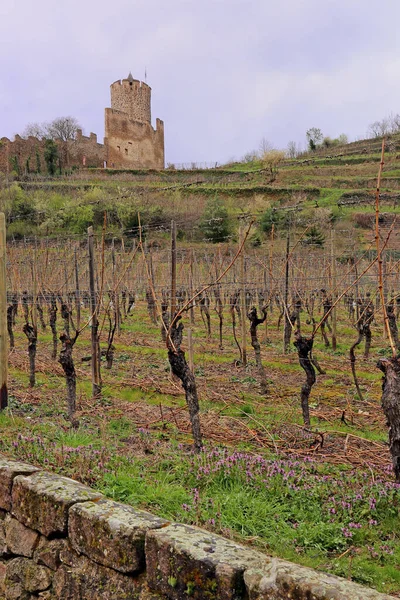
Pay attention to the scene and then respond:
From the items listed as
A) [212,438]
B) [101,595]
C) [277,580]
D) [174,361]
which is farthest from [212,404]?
[277,580]

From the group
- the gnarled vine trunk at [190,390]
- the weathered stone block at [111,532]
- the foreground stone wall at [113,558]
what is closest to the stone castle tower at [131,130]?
the gnarled vine trunk at [190,390]

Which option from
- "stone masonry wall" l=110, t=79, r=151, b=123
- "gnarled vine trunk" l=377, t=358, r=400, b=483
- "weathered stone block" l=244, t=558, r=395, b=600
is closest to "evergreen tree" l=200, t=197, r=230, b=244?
"stone masonry wall" l=110, t=79, r=151, b=123

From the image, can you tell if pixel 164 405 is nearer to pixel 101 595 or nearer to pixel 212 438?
pixel 212 438

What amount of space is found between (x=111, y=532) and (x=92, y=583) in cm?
39

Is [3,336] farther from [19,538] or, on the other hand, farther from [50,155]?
[50,155]

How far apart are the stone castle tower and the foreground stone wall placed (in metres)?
56.2

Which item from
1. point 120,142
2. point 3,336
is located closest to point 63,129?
point 120,142

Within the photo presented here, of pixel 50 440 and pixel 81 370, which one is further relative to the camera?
pixel 81 370

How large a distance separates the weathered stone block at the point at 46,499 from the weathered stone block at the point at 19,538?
0.19 feet

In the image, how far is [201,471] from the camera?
13.8ft

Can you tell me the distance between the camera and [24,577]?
346 centimetres

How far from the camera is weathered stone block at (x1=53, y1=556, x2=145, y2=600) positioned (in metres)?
2.79

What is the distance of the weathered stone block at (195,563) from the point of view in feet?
7.75

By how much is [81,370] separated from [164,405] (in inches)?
124
